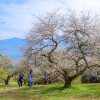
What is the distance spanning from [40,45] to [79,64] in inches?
186

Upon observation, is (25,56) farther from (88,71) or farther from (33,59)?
(88,71)

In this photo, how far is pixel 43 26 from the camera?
39.8 m

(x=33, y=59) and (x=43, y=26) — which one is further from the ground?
(x=43, y=26)

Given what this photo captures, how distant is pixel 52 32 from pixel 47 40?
3.78 feet

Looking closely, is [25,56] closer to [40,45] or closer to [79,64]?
[40,45]

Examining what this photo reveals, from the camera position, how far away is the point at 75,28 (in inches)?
1554

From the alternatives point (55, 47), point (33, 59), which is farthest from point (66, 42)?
point (33, 59)

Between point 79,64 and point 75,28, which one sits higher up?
point 75,28

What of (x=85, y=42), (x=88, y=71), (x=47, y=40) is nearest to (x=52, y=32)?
(x=47, y=40)

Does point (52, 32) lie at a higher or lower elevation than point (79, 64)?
higher

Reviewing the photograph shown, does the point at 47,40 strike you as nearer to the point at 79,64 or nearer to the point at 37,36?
the point at 37,36

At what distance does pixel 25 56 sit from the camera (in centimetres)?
4066

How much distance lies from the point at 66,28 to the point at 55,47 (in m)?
2.36

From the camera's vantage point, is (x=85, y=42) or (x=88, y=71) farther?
(x=88, y=71)
